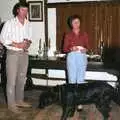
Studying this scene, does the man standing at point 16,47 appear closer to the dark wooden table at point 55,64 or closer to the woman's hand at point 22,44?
the woman's hand at point 22,44

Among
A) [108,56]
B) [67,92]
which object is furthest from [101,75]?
[67,92]

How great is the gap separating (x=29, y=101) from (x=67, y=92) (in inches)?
70.1

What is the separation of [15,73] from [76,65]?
904 mm

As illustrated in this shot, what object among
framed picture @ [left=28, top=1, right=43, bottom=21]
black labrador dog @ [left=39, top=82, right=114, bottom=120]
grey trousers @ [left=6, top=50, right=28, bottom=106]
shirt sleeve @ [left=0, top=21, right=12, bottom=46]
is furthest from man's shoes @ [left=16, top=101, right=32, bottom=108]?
framed picture @ [left=28, top=1, right=43, bottom=21]

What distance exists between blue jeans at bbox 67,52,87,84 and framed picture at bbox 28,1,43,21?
5.76 ft

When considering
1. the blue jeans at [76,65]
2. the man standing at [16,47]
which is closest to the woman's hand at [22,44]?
the man standing at [16,47]

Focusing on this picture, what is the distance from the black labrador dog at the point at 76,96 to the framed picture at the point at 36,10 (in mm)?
2624

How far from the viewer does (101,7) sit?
6.38 m

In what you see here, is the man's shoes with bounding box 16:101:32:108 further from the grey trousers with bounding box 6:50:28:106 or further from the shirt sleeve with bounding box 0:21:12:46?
the shirt sleeve with bounding box 0:21:12:46

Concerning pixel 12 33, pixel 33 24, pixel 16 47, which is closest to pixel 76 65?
pixel 16 47

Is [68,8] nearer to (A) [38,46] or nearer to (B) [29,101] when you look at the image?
(A) [38,46]

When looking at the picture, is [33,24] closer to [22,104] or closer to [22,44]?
[22,44]

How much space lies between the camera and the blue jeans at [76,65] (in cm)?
527

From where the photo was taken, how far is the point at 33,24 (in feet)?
22.6
